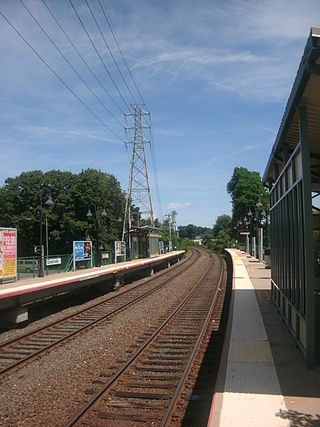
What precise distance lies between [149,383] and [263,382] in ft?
6.60

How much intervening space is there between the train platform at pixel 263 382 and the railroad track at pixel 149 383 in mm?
854

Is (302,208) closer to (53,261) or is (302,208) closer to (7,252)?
(7,252)

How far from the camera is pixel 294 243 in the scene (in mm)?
7922

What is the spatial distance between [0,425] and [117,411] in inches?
62.0

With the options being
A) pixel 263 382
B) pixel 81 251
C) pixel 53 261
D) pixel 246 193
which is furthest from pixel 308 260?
pixel 246 193

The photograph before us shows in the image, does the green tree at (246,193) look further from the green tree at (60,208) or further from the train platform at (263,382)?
the train platform at (263,382)

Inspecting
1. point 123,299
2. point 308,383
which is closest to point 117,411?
point 308,383

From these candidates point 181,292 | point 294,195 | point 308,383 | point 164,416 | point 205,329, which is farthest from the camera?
point 181,292

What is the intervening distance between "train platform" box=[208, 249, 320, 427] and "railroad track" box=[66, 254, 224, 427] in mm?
854

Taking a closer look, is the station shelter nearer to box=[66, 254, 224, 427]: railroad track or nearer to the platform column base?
the platform column base

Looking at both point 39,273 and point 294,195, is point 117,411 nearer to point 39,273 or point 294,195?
point 294,195

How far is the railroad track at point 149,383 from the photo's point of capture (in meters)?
5.88

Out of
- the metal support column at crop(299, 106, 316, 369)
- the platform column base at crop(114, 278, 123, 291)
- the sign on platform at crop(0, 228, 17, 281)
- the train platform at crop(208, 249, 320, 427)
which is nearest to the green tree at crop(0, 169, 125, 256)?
the platform column base at crop(114, 278, 123, 291)

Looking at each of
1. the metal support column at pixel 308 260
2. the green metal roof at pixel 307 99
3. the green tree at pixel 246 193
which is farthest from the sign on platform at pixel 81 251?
the green tree at pixel 246 193
